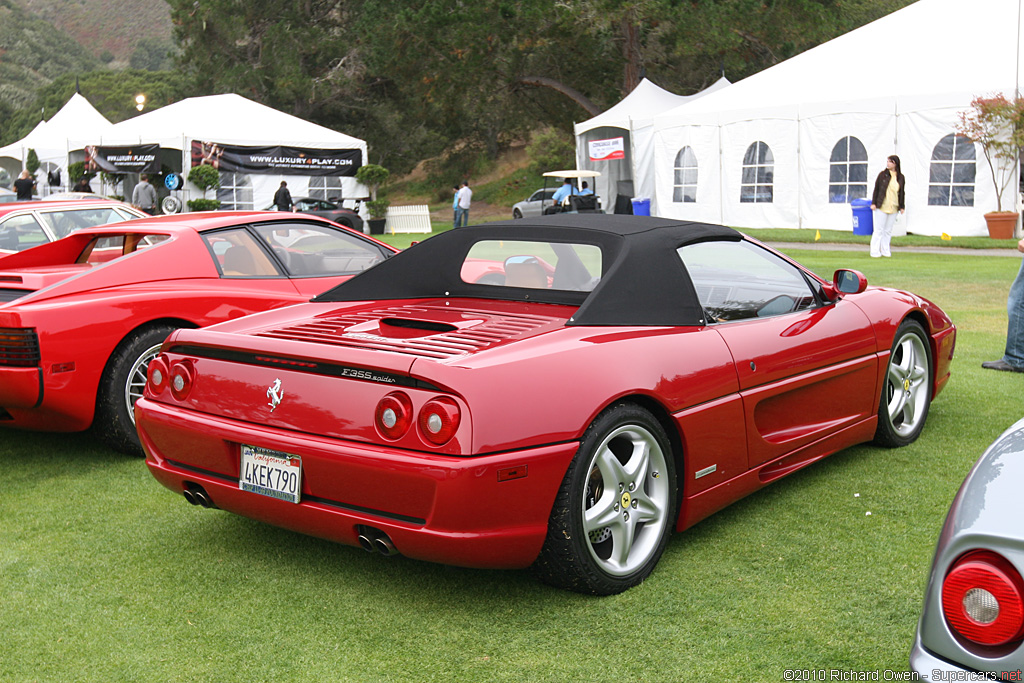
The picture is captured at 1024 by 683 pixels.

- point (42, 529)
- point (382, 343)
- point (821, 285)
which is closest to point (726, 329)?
point (821, 285)

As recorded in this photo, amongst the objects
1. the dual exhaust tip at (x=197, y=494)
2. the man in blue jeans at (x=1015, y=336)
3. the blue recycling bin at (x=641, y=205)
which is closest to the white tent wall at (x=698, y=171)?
the blue recycling bin at (x=641, y=205)

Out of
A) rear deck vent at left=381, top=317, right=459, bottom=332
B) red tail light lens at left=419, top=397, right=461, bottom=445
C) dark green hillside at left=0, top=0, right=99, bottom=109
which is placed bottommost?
red tail light lens at left=419, top=397, right=461, bottom=445

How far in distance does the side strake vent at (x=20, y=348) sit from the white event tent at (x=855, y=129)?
1984 cm

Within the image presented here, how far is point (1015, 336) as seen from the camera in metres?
7.01

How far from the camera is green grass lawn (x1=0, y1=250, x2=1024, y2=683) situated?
2.95 m

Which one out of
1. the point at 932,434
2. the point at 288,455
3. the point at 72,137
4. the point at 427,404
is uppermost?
the point at 72,137

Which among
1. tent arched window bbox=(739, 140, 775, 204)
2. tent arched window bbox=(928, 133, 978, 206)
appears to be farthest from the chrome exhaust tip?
tent arched window bbox=(739, 140, 775, 204)

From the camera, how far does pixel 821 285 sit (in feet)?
15.5

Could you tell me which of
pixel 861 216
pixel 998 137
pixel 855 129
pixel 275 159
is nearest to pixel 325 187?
pixel 275 159

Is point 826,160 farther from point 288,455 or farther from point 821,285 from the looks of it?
point 288,455

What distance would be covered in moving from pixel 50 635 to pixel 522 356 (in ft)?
5.95

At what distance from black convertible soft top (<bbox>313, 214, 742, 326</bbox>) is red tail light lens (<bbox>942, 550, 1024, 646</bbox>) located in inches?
75.8

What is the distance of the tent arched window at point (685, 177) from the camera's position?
26922mm

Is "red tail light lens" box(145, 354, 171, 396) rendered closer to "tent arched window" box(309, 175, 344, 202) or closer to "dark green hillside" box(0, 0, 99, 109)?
"tent arched window" box(309, 175, 344, 202)
